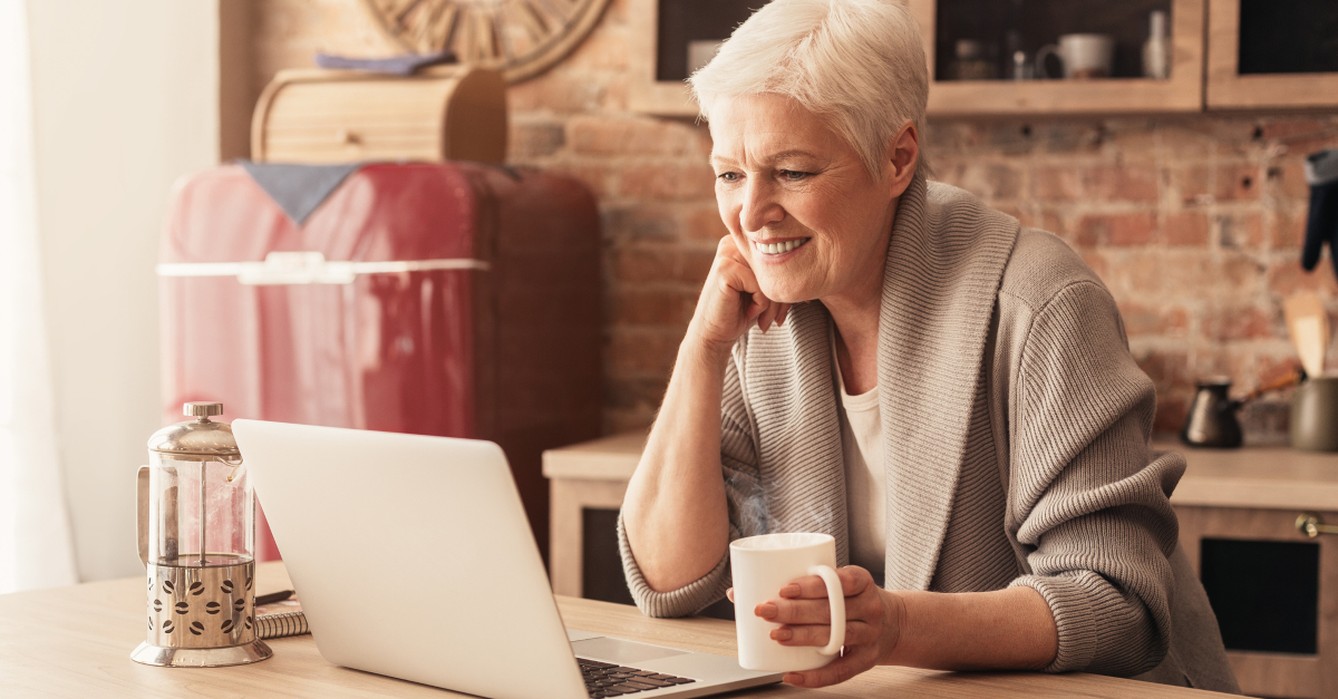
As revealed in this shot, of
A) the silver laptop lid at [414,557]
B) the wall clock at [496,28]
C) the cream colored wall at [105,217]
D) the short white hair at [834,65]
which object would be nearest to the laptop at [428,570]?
the silver laptop lid at [414,557]

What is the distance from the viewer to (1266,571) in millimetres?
2371

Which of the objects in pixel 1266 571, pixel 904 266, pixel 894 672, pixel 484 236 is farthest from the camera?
pixel 484 236

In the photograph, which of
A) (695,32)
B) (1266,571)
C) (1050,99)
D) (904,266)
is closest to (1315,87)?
(1050,99)

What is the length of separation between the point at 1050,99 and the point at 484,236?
3.53 feet

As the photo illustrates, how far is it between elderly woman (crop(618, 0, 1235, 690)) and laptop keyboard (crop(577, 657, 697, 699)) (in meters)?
0.25

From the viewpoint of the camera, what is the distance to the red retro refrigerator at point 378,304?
2729 millimetres

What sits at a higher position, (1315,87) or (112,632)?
(1315,87)

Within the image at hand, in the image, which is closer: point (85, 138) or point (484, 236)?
point (484, 236)

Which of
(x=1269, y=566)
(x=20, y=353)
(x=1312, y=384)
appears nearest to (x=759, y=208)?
(x=1269, y=566)

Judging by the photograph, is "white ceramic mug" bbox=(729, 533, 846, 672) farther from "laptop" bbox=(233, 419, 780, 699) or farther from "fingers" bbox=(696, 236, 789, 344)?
"fingers" bbox=(696, 236, 789, 344)

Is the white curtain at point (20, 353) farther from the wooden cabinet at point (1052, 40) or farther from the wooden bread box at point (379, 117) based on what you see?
the wooden cabinet at point (1052, 40)

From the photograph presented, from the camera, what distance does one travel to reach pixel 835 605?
109 cm

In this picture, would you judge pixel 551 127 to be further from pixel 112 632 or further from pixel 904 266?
pixel 112 632

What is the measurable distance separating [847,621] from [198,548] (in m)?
0.57
